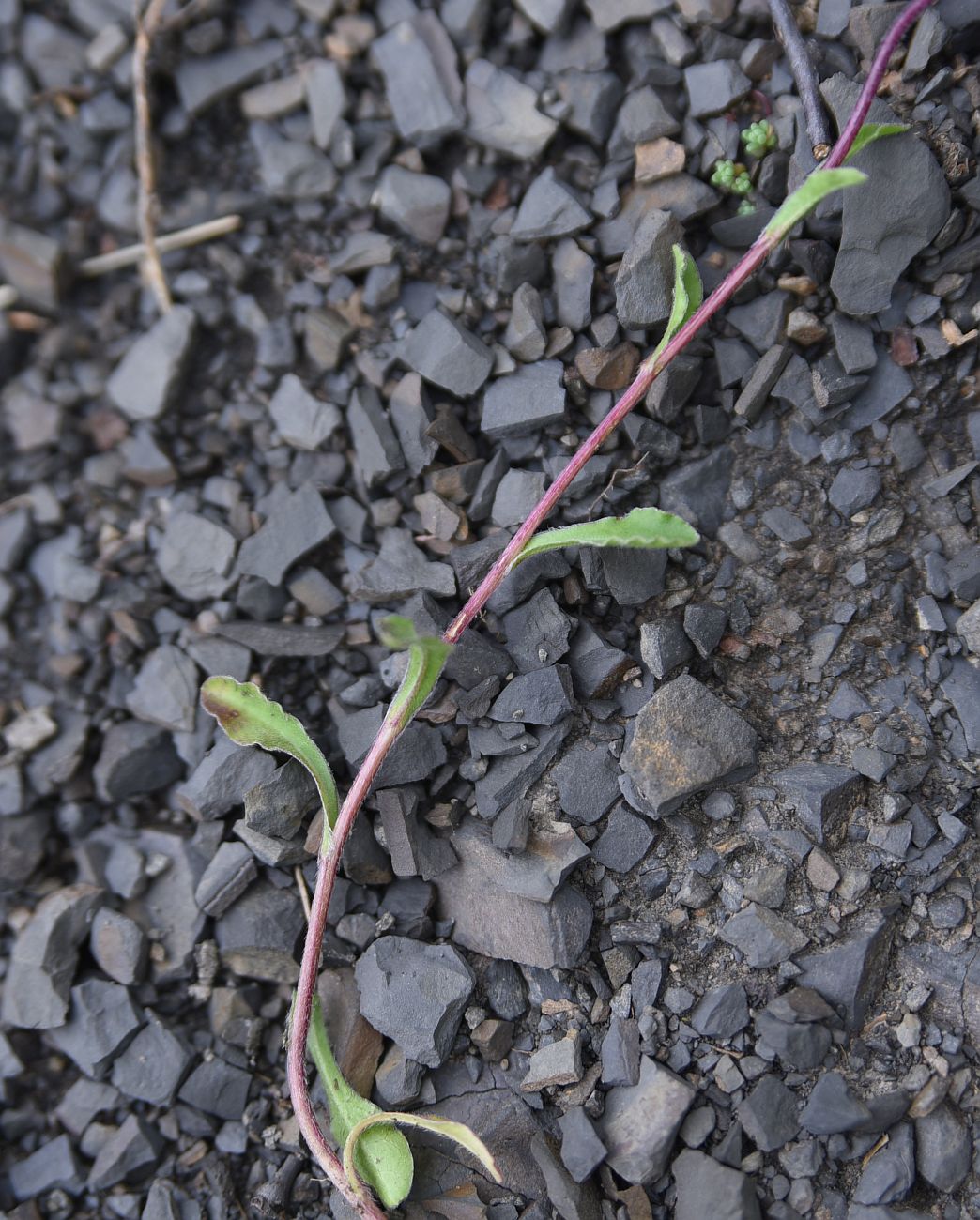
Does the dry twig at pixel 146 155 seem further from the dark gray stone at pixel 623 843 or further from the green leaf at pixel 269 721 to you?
the dark gray stone at pixel 623 843

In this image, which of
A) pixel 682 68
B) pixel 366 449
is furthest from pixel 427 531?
pixel 682 68

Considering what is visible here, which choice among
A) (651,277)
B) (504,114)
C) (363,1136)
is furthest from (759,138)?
(363,1136)

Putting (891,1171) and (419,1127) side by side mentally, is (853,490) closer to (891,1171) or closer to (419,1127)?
Result: (891,1171)

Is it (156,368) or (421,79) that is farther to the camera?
(156,368)

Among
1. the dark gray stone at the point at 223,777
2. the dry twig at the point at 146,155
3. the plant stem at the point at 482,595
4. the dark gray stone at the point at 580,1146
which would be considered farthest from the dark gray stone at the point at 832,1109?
the dry twig at the point at 146,155

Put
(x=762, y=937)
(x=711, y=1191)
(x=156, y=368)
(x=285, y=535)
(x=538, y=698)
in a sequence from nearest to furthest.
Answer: (x=711, y=1191), (x=762, y=937), (x=538, y=698), (x=285, y=535), (x=156, y=368)

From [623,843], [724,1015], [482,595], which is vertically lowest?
[724,1015]
